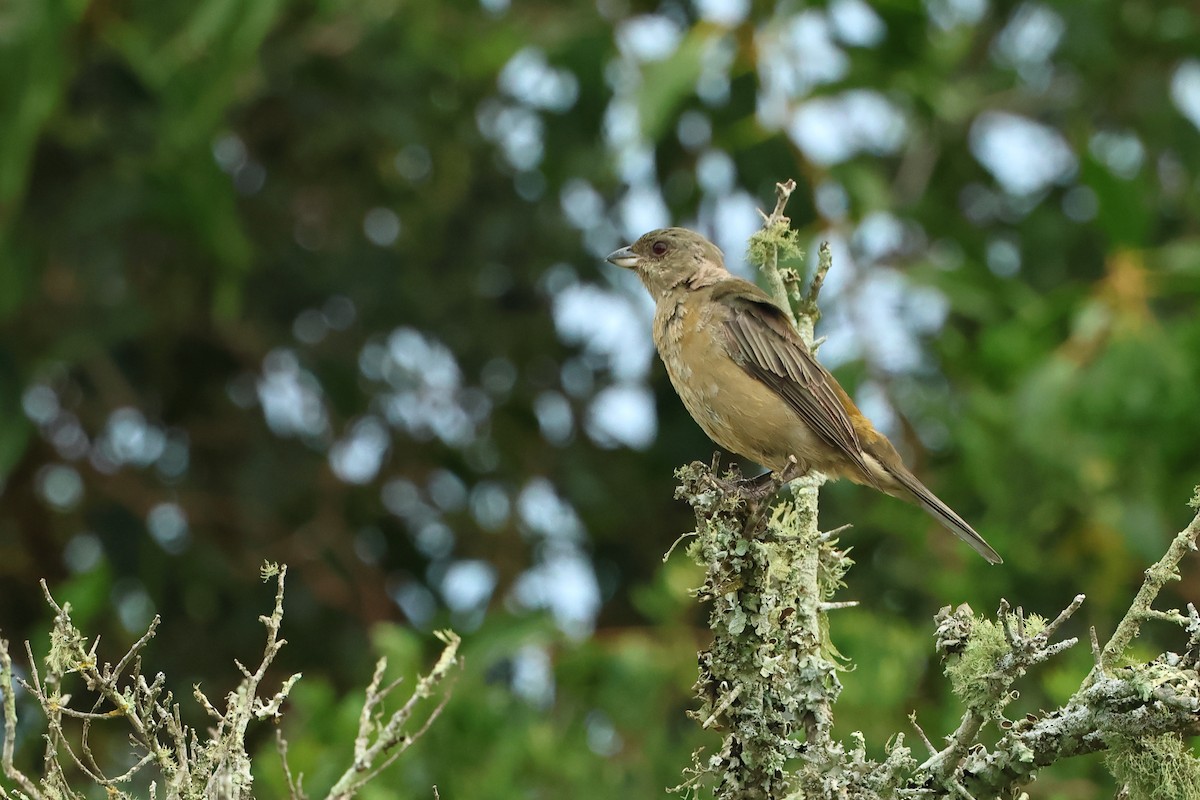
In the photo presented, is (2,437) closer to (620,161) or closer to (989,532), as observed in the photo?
(620,161)

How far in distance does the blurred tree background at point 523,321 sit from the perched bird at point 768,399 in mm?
1374

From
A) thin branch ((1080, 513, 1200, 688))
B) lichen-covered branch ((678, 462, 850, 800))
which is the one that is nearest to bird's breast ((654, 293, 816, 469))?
lichen-covered branch ((678, 462, 850, 800))

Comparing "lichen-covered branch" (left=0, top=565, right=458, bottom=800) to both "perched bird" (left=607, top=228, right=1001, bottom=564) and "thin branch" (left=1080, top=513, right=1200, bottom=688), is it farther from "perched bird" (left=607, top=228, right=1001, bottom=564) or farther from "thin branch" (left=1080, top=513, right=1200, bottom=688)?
"perched bird" (left=607, top=228, right=1001, bottom=564)

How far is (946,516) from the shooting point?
4852 millimetres

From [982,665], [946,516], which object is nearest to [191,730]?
[982,665]

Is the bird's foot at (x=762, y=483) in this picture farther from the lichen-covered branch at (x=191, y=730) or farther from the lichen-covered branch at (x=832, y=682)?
the lichen-covered branch at (x=191, y=730)

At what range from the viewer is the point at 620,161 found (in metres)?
7.56

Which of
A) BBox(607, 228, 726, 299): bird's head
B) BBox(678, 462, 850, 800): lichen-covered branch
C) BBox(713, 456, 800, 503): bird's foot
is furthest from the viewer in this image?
BBox(607, 228, 726, 299): bird's head

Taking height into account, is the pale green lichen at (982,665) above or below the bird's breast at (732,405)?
below

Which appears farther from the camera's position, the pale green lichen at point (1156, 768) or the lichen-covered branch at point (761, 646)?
the lichen-covered branch at point (761, 646)

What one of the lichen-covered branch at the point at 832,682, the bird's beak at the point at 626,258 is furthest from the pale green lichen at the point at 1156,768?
the bird's beak at the point at 626,258

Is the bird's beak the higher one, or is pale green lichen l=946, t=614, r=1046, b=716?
the bird's beak

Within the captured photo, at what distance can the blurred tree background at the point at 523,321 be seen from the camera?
7055 mm

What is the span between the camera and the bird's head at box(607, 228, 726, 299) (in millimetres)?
5621
